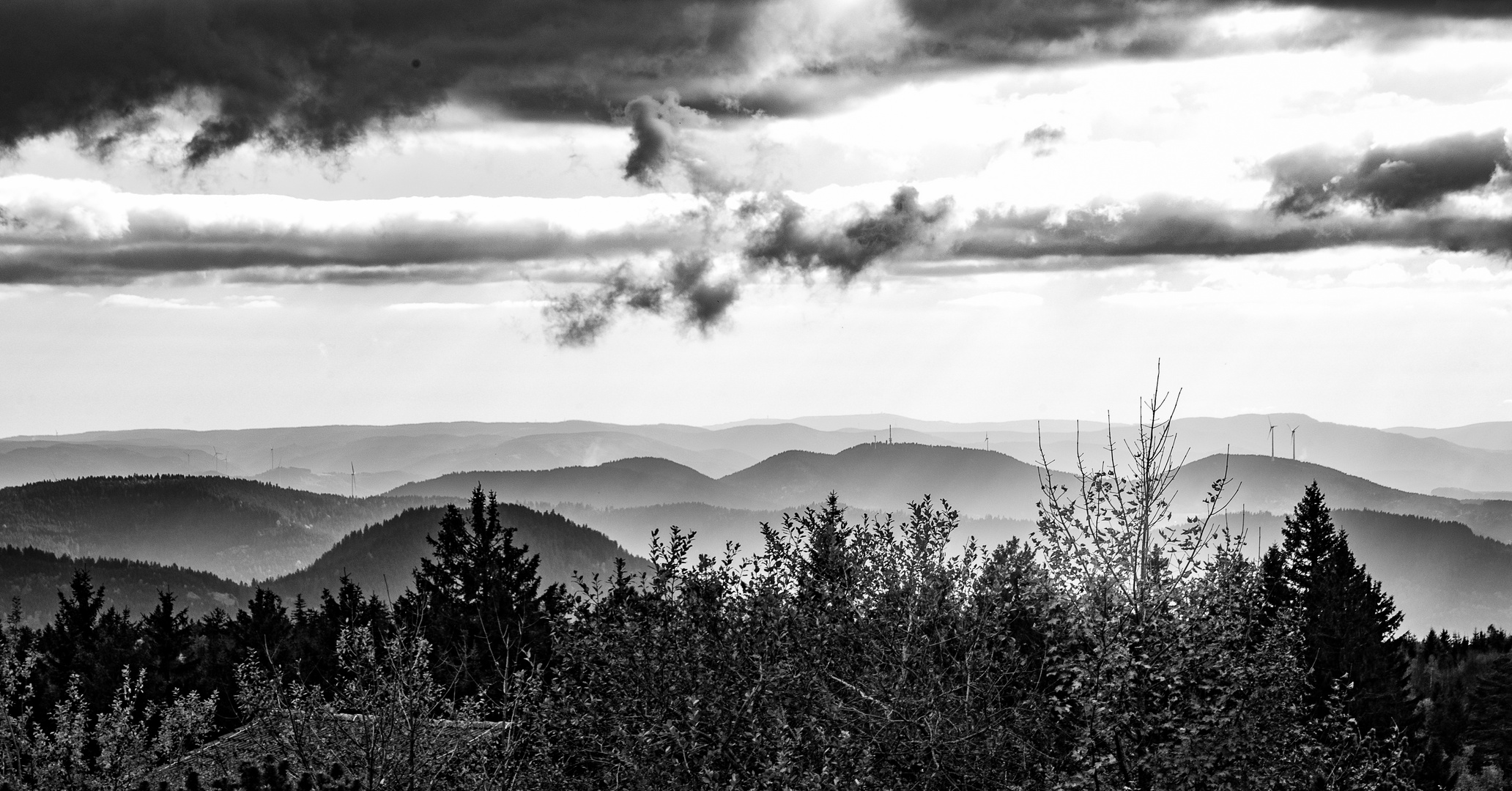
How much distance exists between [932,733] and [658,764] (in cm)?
433

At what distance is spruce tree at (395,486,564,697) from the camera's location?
46719mm

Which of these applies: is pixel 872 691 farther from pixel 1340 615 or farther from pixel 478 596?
pixel 1340 615

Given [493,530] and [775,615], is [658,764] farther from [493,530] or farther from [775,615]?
[493,530]

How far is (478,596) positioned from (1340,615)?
35.2m

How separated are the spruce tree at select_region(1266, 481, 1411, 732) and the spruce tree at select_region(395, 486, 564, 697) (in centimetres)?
2705

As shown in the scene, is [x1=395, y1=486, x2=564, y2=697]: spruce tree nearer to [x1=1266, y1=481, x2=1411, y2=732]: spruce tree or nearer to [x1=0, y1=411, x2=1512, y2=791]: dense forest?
[x1=0, y1=411, x2=1512, y2=791]: dense forest

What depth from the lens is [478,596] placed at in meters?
53.8

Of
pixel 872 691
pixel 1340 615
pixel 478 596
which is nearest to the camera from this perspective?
pixel 872 691

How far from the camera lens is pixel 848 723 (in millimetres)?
20453

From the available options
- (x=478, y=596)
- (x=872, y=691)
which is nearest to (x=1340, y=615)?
(x=478, y=596)

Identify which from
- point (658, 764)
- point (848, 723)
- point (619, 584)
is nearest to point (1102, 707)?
point (848, 723)

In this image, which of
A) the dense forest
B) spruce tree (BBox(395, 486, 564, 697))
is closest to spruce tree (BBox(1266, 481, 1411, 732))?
the dense forest

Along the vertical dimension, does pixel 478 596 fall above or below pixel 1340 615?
above

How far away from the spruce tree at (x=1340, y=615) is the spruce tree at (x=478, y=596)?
88.7ft
